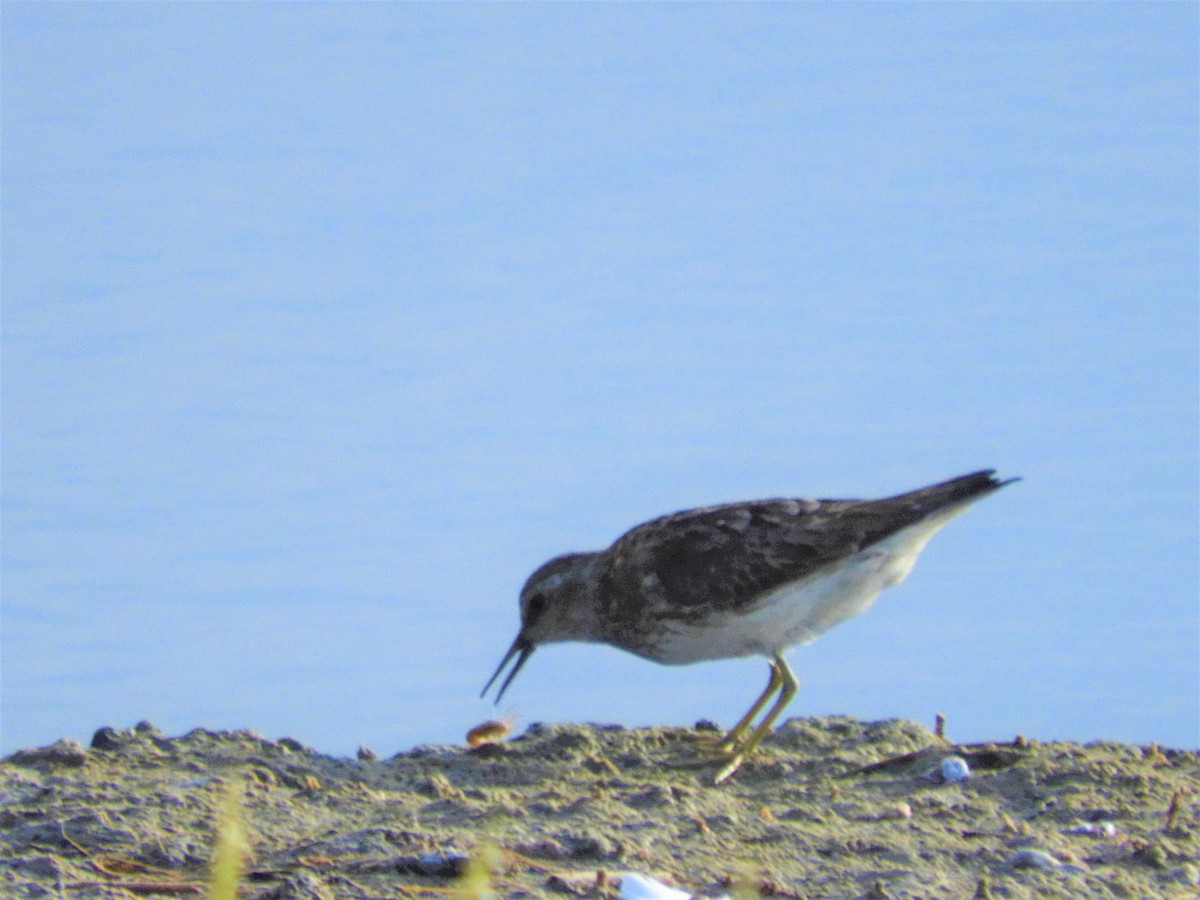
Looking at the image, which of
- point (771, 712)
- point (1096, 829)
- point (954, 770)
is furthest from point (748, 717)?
point (1096, 829)

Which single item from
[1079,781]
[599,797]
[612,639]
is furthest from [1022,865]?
[612,639]

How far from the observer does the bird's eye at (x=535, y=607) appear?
11.2 m

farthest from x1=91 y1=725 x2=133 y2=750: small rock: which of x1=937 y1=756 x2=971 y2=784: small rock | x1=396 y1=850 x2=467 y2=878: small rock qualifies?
x1=937 y1=756 x2=971 y2=784: small rock

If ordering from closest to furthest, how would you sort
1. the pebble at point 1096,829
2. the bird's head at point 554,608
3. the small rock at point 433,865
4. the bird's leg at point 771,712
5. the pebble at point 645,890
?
the pebble at point 645,890
the small rock at point 433,865
the pebble at point 1096,829
the bird's leg at point 771,712
the bird's head at point 554,608

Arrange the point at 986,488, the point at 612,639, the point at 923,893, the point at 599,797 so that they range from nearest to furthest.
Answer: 1. the point at 923,893
2. the point at 599,797
3. the point at 986,488
4. the point at 612,639

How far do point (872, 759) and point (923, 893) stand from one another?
2.21 m

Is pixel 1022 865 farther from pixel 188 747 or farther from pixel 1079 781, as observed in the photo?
pixel 188 747

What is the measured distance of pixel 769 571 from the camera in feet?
32.5

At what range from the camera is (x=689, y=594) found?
392 inches

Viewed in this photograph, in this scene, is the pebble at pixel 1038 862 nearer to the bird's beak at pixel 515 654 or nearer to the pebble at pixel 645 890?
the pebble at pixel 645 890

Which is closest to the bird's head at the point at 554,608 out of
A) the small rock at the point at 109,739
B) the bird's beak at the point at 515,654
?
the bird's beak at the point at 515,654

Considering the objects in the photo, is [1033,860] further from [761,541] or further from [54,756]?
[54,756]

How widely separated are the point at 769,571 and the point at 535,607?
6.19 feet

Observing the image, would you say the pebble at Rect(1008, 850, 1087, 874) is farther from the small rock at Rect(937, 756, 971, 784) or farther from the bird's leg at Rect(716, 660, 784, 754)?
the bird's leg at Rect(716, 660, 784, 754)
